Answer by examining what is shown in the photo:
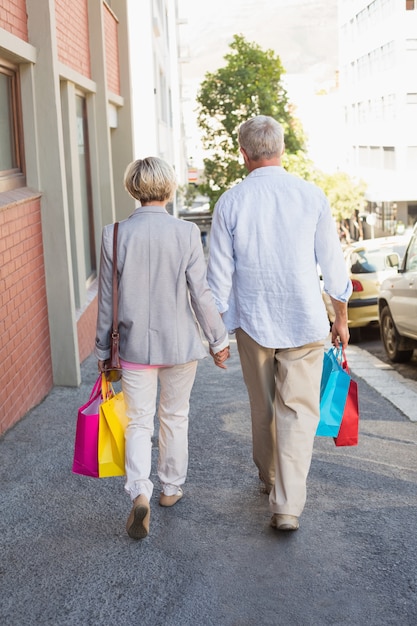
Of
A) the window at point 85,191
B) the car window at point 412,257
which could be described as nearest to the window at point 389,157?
the window at point 85,191

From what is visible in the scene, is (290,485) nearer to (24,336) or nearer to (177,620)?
(177,620)

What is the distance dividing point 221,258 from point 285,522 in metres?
1.26

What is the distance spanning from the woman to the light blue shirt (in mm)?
141

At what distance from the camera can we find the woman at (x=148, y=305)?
428 cm

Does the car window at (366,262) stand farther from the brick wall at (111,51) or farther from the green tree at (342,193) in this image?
the green tree at (342,193)

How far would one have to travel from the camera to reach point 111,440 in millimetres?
4430

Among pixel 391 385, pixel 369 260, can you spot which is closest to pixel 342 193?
pixel 369 260

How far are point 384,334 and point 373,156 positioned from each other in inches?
2712

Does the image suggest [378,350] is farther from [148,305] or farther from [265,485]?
[148,305]

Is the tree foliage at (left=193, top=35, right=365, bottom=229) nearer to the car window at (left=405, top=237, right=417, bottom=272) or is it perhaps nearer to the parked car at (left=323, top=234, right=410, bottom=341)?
the parked car at (left=323, top=234, right=410, bottom=341)

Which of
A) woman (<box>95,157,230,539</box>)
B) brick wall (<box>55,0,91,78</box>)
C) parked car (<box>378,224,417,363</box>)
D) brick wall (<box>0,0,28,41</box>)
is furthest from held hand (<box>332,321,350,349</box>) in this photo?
parked car (<box>378,224,417,363</box>)

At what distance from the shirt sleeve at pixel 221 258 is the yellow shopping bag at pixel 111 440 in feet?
2.31

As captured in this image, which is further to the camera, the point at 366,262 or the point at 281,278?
the point at 366,262

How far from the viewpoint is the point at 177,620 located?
346 centimetres
